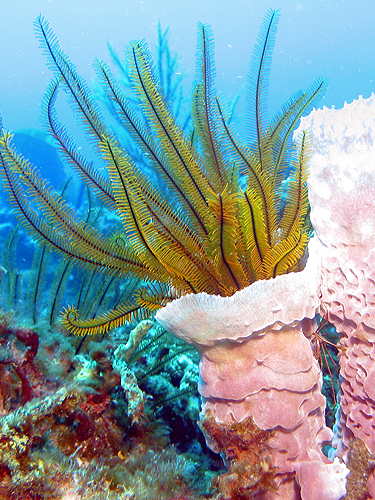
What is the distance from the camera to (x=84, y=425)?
82.0 inches

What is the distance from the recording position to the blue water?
74438 mm

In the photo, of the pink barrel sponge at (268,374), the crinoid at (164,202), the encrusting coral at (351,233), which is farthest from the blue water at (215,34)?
the pink barrel sponge at (268,374)

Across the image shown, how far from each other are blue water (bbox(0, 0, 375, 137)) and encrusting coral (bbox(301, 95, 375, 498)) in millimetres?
79936

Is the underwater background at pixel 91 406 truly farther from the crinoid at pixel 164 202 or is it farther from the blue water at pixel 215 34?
the blue water at pixel 215 34

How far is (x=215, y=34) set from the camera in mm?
85875

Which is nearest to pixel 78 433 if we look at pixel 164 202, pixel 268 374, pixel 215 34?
pixel 268 374

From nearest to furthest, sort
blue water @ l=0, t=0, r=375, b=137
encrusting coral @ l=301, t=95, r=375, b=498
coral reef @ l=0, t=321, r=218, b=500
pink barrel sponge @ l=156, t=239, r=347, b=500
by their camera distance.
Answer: coral reef @ l=0, t=321, r=218, b=500 < pink barrel sponge @ l=156, t=239, r=347, b=500 < encrusting coral @ l=301, t=95, r=375, b=498 < blue water @ l=0, t=0, r=375, b=137

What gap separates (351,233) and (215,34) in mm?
105567

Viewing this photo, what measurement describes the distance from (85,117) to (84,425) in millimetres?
2303

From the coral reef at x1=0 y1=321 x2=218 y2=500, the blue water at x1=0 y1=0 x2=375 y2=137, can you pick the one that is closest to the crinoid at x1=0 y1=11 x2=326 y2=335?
the coral reef at x1=0 y1=321 x2=218 y2=500

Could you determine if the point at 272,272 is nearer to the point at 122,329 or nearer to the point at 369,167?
the point at 369,167

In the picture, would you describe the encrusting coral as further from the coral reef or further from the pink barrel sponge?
the coral reef

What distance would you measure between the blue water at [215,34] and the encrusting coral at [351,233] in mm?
79936

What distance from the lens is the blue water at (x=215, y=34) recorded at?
74.4 metres
